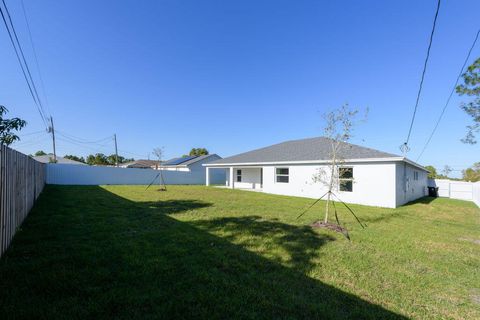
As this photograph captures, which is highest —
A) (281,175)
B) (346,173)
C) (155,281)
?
(346,173)

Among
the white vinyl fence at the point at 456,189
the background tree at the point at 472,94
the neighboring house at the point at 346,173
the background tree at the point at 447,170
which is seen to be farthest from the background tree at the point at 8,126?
the background tree at the point at 447,170

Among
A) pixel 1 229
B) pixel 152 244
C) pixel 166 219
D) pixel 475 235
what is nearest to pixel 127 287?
pixel 152 244

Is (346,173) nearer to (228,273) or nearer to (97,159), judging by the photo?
(228,273)

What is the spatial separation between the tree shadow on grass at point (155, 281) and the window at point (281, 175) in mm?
11833

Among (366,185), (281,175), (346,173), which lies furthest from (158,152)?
(366,185)

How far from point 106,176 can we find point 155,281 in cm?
2305

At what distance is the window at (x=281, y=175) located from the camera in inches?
663

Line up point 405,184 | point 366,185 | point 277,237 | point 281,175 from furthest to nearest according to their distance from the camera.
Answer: point 281,175, point 405,184, point 366,185, point 277,237

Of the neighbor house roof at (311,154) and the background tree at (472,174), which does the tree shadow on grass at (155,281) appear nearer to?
the neighbor house roof at (311,154)

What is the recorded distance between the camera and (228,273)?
3.44 m

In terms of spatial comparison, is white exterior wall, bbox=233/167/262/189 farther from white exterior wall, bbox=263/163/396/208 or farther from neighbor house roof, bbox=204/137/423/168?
white exterior wall, bbox=263/163/396/208

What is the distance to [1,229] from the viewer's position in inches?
133

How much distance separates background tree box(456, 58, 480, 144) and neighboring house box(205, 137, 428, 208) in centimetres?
497

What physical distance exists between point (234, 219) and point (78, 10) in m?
9.11
